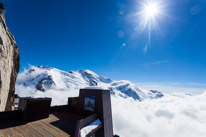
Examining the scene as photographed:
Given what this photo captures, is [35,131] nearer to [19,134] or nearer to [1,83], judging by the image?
[19,134]

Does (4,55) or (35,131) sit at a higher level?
(4,55)

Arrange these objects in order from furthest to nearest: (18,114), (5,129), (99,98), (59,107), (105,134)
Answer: (59,107) < (99,98) < (105,134) < (18,114) < (5,129)

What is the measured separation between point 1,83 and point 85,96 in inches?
364

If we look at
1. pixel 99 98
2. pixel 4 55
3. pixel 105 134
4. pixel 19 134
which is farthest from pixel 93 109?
pixel 4 55

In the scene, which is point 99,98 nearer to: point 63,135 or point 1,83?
point 63,135

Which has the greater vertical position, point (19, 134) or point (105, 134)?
point (19, 134)

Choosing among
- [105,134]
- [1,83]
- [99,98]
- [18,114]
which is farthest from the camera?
[1,83]

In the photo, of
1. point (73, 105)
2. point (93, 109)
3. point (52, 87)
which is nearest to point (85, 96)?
point (93, 109)

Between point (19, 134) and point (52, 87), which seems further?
point (52, 87)

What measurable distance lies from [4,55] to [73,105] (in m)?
9.71

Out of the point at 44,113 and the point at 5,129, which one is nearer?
the point at 5,129

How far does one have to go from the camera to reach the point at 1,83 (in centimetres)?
940

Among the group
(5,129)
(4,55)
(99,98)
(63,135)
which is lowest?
(63,135)

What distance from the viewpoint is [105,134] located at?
8086 mm
